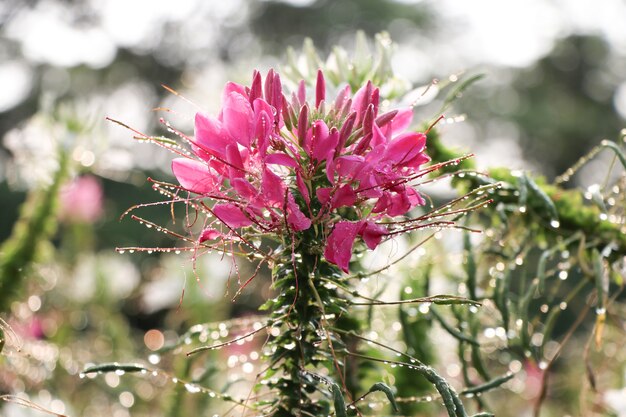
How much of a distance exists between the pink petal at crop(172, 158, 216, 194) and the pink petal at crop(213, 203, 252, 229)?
4 centimetres

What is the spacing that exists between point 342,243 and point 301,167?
0.10 metres

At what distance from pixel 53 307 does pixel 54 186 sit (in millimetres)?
1024

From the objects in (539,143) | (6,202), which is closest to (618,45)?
(539,143)

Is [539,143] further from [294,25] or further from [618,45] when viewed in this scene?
[294,25]

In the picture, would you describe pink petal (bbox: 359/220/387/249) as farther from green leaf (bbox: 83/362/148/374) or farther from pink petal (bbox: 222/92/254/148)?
green leaf (bbox: 83/362/148/374)

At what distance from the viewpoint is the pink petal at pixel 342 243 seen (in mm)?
708

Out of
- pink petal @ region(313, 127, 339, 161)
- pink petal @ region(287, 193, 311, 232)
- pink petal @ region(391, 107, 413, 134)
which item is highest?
pink petal @ region(391, 107, 413, 134)

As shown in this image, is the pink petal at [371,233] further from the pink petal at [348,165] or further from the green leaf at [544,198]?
the green leaf at [544,198]

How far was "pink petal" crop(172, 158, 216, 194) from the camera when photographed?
2.50 ft

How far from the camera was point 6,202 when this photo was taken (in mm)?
6754

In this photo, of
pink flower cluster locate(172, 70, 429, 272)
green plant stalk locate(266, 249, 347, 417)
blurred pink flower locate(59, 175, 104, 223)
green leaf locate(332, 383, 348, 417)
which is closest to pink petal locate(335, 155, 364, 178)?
pink flower cluster locate(172, 70, 429, 272)

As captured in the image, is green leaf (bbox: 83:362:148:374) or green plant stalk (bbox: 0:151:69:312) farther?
green plant stalk (bbox: 0:151:69:312)

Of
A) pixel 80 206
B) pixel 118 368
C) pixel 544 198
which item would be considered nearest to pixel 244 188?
pixel 118 368

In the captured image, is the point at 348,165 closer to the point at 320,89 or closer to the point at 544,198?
the point at 320,89
